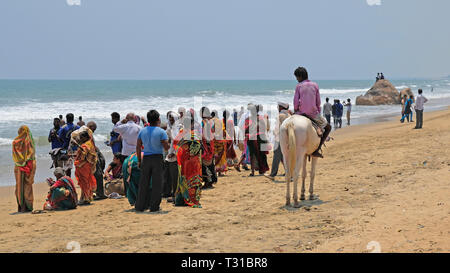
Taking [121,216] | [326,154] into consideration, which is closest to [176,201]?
[121,216]

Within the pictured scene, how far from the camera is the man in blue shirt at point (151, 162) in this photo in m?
8.13

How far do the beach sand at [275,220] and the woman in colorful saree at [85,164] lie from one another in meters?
0.37

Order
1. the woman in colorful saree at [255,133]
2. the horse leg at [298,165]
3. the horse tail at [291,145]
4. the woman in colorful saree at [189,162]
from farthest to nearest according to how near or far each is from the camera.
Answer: the woman in colorful saree at [255,133] < the woman in colorful saree at [189,162] < the horse leg at [298,165] < the horse tail at [291,145]

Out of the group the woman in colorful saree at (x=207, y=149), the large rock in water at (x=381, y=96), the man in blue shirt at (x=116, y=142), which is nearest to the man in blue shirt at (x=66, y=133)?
the man in blue shirt at (x=116, y=142)

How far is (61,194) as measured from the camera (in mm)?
9109

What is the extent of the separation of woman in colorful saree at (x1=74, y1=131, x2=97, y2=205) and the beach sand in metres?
0.37

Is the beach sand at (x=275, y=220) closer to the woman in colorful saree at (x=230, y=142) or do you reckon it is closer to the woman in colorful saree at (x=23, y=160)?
the woman in colorful saree at (x=23, y=160)

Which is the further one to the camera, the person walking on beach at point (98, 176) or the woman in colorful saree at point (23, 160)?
the person walking on beach at point (98, 176)

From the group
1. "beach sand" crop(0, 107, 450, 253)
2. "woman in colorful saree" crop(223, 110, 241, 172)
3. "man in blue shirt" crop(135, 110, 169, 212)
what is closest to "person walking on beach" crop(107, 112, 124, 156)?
"beach sand" crop(0, 107, 450, 253)

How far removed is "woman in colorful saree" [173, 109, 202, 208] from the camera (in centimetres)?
873

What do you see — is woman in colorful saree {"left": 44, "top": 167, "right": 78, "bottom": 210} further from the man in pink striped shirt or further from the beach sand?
the man in pink striped shirt
